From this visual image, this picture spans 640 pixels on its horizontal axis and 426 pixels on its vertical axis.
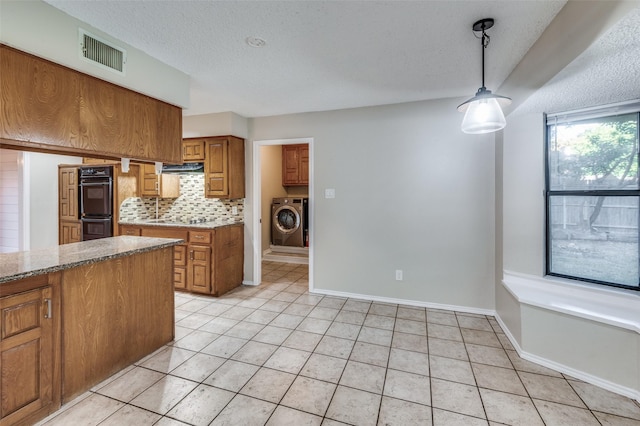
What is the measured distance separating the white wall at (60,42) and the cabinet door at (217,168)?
144 cm

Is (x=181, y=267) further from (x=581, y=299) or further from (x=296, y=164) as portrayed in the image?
(x=581, y=299)

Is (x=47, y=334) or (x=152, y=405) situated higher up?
(x=47, y=334)

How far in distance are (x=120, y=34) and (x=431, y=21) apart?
2049 millimetres

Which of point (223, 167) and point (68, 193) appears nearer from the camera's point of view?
point (223, 167)

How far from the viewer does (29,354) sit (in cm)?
159

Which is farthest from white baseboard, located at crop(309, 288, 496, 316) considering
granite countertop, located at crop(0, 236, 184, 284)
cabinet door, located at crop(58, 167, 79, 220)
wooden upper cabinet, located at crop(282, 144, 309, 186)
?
cabinet door, located at crop(58, 167, 79, 220)

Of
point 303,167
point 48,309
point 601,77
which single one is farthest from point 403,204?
point 48,309

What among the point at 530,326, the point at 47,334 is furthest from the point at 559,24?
the point at 47,334

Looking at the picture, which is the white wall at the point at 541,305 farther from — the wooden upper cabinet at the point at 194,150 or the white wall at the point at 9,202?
the white wall at the point at 9,202

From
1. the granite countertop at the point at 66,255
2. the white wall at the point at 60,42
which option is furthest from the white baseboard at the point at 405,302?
the white wall at the point at 60,42

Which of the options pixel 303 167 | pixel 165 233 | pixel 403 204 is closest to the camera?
pixel 403 204

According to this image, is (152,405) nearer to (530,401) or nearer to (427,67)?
(530,401)

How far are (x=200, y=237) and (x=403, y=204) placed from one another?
2.50 metres

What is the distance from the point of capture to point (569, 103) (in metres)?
2.25
